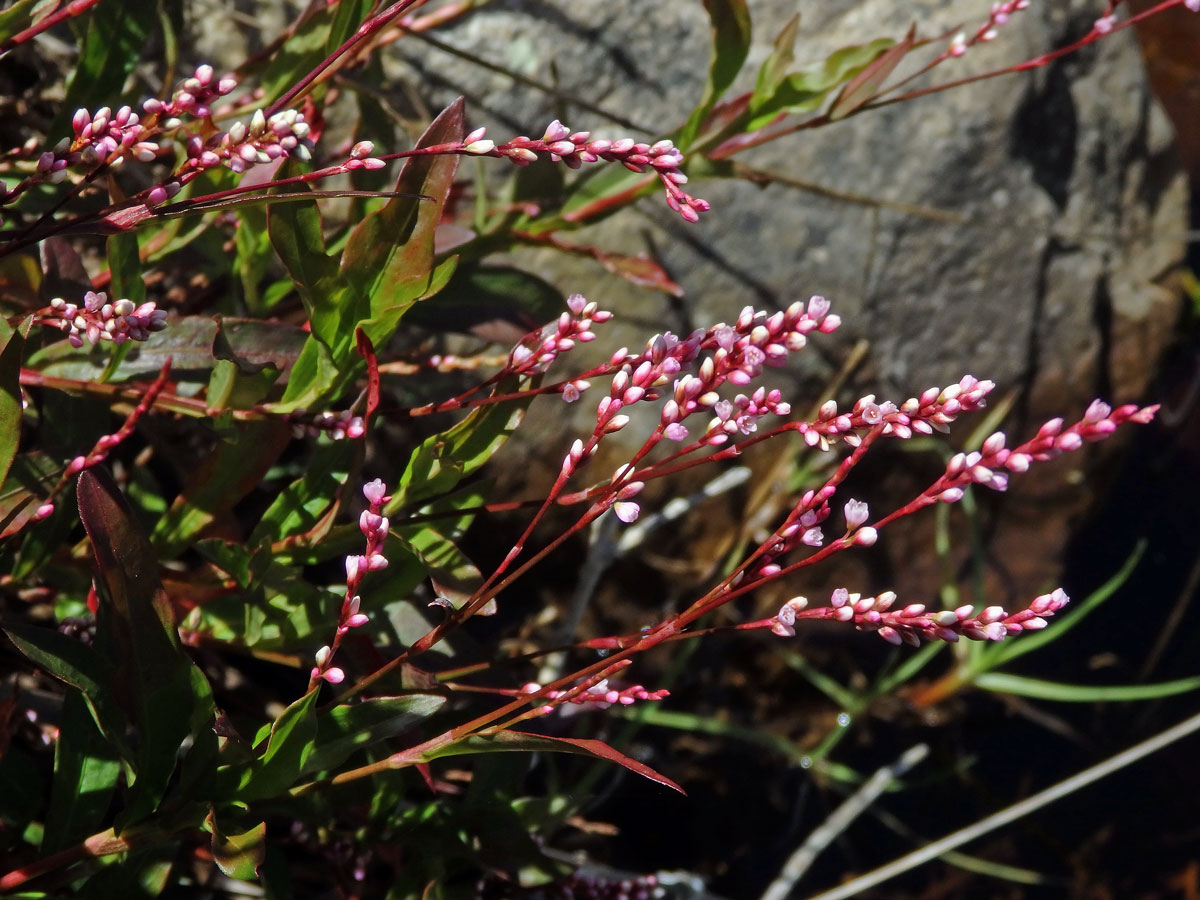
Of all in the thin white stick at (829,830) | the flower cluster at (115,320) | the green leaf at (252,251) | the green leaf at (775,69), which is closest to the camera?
the flower cluster at (115,320)

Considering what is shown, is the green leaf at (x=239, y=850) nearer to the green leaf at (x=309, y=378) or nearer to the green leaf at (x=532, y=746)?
the green leaf at (x=532, y=746)

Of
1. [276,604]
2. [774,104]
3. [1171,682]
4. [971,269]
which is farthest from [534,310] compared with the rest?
[1171,682]

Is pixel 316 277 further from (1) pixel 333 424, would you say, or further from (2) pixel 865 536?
(2) pixel 865 536

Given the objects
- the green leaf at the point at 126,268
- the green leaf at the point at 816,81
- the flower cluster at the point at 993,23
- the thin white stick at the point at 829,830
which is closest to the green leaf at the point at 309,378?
the green leaf at the point at 126,268

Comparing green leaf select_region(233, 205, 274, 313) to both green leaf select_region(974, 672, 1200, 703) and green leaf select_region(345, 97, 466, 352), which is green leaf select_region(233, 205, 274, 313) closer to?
green leaf select_region(345, 97, 466, 352)

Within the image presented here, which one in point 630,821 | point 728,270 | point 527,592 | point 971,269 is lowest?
point 630,821

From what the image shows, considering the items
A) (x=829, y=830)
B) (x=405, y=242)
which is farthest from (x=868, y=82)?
(x=829, y=830)

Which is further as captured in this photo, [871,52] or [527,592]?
[527,592]

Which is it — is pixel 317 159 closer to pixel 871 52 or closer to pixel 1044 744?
pixel 871 52
